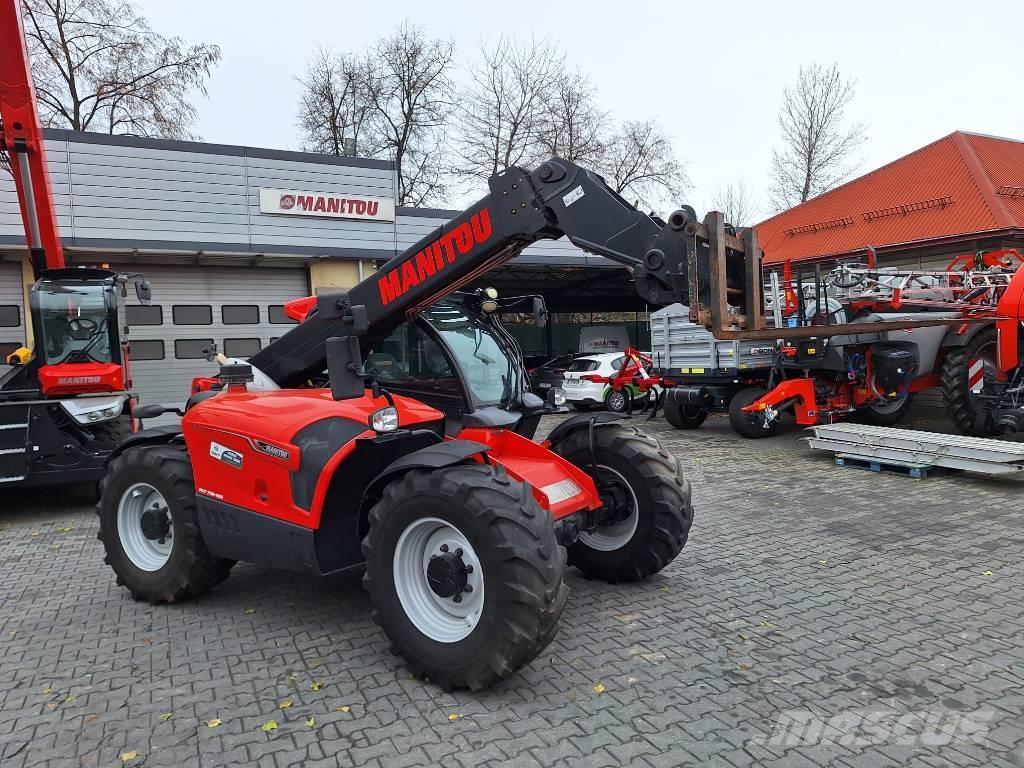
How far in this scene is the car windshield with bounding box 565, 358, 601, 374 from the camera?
1680 cm

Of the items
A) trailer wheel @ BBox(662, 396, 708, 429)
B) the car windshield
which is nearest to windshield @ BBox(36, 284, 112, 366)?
trailer wheel @ BBox(662, 396, 708, 429)

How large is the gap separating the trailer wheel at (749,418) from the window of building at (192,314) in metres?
10.2

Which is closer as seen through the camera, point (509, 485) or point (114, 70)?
point (509, 485)

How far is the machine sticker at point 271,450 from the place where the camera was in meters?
4.08

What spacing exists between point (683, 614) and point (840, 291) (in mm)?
8016

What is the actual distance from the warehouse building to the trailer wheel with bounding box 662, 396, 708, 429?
3.43 metres

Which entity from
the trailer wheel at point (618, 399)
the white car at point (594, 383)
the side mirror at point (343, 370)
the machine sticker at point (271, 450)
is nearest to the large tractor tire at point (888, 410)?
the trailer wheel at point (618, 399)

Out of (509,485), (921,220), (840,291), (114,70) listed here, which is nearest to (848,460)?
(840,291)

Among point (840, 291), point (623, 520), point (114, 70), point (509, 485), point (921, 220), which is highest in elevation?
point (114, 70)

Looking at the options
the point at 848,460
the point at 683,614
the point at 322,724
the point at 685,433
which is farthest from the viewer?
the point at 685,433

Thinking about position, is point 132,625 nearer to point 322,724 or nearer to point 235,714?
point 235,714

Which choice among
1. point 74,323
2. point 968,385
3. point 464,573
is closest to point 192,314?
point 74,323

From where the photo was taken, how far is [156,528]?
4.91m

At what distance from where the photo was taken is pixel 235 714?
3393mm
